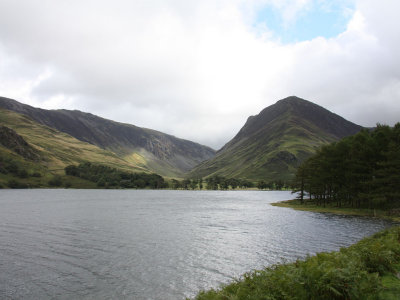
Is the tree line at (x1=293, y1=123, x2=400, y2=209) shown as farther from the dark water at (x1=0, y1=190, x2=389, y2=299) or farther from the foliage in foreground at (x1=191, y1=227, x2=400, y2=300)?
the foliage in foreground at (x1=191, y1=227, x2=400, y2=300)

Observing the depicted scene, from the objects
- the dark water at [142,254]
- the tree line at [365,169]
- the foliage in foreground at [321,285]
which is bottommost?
the dark water at [142,254]

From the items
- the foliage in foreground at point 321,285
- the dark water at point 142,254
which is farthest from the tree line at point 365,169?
the foliage in foreground at point 321,285

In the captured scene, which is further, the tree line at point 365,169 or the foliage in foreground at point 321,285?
the tree line at point 365,169

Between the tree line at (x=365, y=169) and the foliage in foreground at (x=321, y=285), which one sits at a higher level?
the tree line at (x=365, y=169)

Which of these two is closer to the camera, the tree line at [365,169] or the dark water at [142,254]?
the dark water at [142,254]

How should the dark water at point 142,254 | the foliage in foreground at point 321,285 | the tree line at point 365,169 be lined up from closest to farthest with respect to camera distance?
the foliage in foreground at point 321,285
the dark water at point 142,254
the tree line at point 365,169

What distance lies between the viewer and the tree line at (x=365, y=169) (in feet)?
231

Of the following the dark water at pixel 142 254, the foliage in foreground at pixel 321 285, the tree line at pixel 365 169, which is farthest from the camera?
the tree line at pixel 365 169

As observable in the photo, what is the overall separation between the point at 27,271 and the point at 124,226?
3607cm

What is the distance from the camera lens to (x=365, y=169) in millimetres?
80250

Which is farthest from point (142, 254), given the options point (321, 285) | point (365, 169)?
point (365, 169)

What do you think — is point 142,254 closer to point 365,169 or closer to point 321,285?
point 321,285

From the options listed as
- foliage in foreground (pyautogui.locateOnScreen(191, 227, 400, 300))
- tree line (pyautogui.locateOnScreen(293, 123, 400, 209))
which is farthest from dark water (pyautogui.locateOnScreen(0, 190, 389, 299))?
tree line (pyautogui.locateOnScreen(293, 123, 400, 209))

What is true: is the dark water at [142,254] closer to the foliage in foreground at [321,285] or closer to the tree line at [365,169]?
the foliage in foreground at [321,285]
